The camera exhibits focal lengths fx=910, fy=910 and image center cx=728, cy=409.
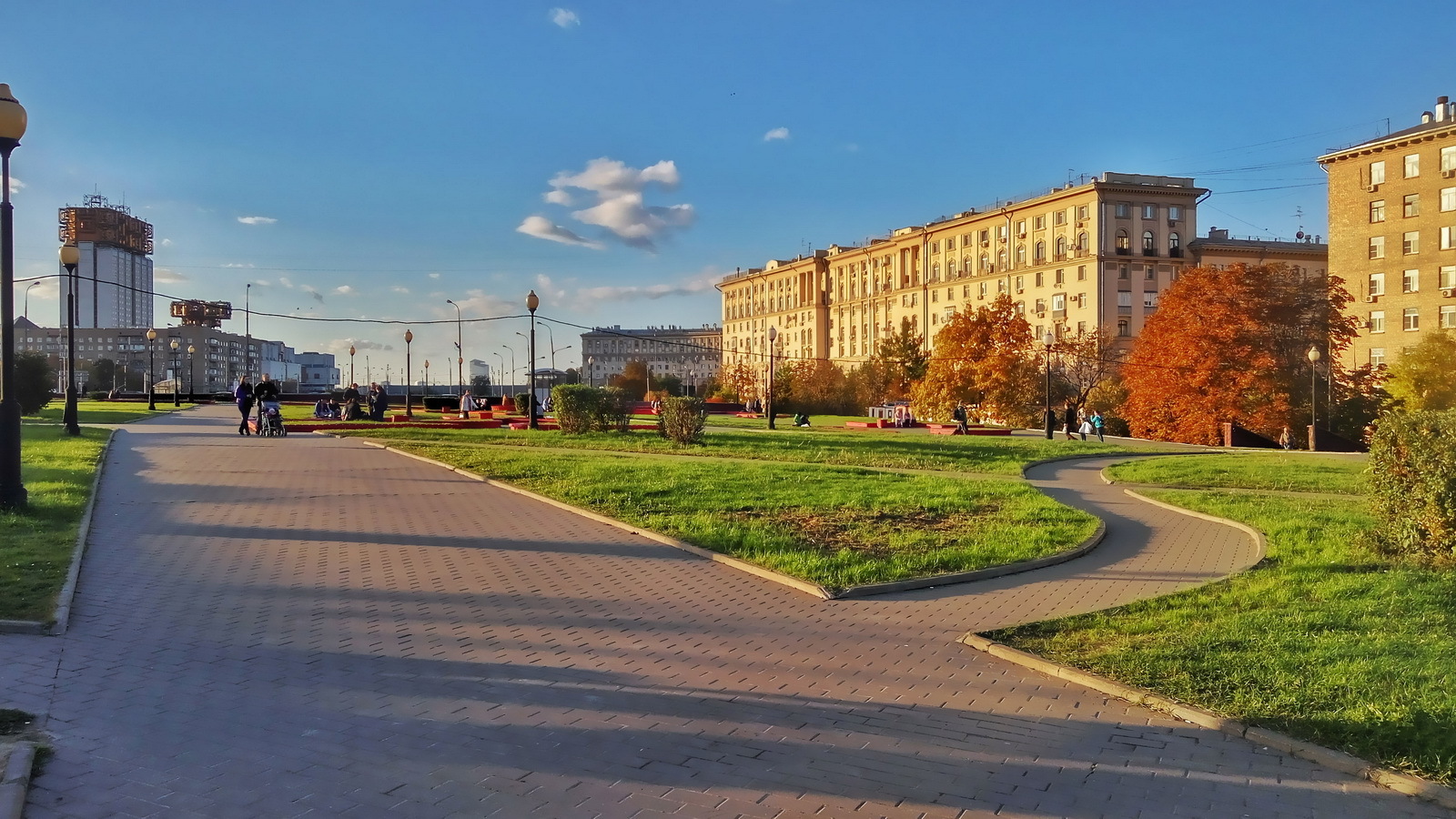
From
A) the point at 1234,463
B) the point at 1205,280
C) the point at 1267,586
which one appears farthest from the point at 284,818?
the point at 1205,280

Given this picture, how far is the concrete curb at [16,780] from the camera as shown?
11.9 feet

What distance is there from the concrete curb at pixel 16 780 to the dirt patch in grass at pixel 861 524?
6.57 meters

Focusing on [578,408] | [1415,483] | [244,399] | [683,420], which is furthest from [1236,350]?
[244,399]

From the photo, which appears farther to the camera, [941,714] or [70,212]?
[70,212]

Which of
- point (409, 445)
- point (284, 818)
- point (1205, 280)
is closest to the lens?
Result: point (284, 818)

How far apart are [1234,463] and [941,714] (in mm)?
17946

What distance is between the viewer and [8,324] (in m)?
10.4

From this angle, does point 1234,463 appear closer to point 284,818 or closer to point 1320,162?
point 284,818

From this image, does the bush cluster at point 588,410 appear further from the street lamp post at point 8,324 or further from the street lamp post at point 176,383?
the street lamp post at point 176,383

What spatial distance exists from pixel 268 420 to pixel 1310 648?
25535 mm

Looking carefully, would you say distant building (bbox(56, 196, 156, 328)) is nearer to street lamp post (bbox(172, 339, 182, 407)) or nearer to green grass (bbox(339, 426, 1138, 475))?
street lamp post (bbox(172, 339, 182, 407))

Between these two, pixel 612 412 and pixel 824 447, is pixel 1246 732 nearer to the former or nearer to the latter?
pixel 824 447

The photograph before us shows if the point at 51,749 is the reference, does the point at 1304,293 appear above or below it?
above

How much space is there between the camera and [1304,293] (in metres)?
40.6
